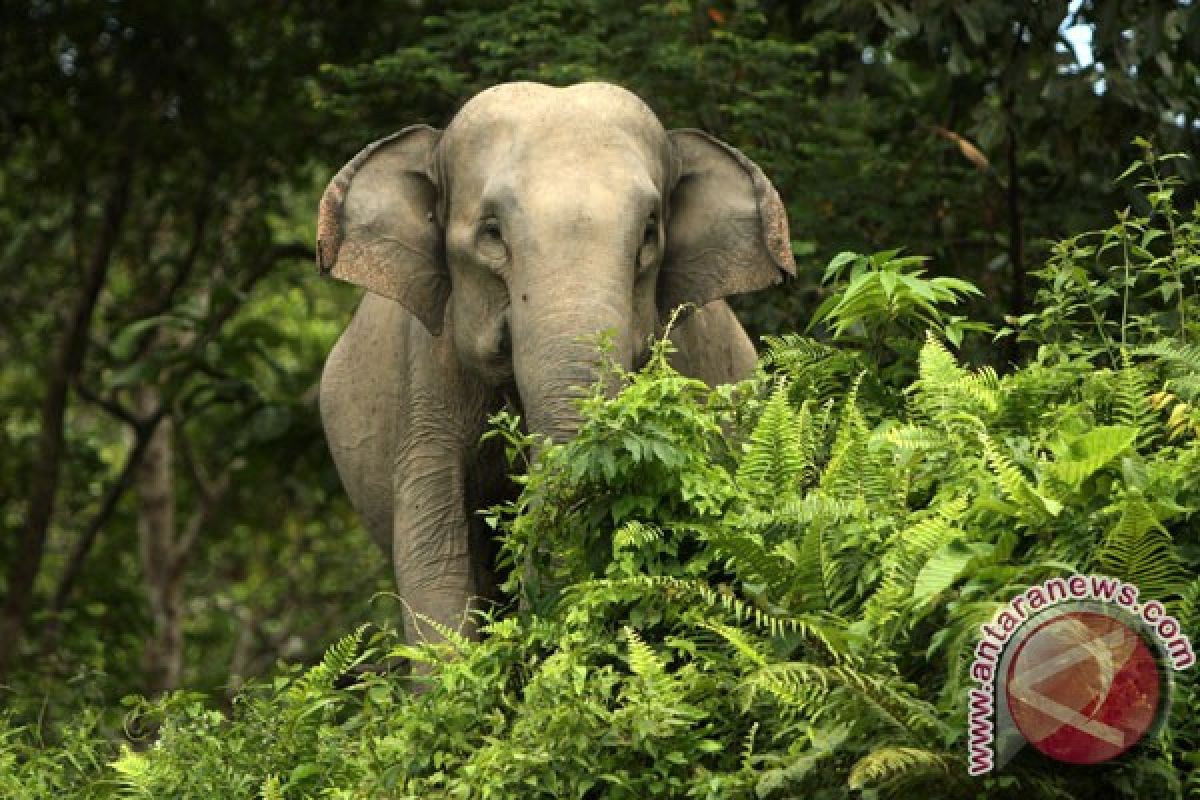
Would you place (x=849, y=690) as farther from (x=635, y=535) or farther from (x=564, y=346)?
(x=564, y=346)

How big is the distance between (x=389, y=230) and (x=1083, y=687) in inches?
143

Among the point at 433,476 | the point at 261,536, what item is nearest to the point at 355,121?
the point at 433,476

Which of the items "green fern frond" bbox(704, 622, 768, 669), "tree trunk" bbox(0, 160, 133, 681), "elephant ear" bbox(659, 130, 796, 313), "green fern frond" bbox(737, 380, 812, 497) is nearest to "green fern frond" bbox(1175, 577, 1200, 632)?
"green fern frond" bbox(704, 622, 768, 669)

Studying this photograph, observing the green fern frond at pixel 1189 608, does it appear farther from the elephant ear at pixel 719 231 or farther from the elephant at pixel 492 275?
the elephant ear at pixel 719 231

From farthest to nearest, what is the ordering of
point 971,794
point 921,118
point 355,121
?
point 355,121, point 921,118, point 971,794

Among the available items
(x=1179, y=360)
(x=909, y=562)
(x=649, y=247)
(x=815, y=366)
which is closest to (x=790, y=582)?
(x=909, y=562)

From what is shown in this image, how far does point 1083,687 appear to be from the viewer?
208 inches

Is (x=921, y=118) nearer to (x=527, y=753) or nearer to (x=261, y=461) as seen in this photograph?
(x=261, y=461)

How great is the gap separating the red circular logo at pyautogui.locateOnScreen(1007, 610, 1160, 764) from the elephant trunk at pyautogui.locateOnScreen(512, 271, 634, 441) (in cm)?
205

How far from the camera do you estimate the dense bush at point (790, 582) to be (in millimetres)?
5363

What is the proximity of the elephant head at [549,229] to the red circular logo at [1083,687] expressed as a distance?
2103 millimetres

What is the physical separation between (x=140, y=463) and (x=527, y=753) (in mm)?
11310

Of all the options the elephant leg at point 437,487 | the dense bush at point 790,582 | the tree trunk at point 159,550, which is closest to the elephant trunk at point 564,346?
the dense bush at point 790,582

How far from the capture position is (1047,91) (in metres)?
10.4
